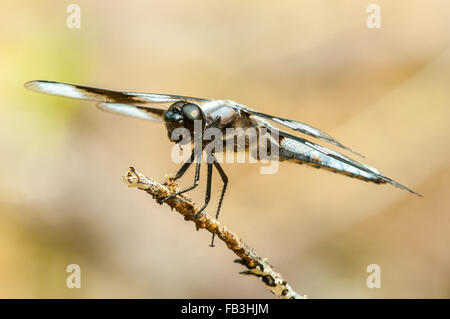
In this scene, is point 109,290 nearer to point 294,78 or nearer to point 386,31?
point 294,78

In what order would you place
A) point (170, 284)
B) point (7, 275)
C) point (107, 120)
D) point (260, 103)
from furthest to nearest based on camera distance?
point (260, 103) < point (107, 120) < point (170, 284) < point (7, 275)

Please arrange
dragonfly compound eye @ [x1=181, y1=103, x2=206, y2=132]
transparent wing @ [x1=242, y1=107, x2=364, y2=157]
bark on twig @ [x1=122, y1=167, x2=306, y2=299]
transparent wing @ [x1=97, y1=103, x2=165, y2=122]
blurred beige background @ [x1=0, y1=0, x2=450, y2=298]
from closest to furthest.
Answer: bark on twig @ [x1=122, y1=167, x2=306, y2=299] < transparent wing @ [x1=242, y1=107, x2=364, y2=157] < dragonfly compound eye @ [x1=181, y1=103, x2=206, y2=132] < transparent wing @ [x1=97, y1=103, x2=165, y2=122] < blurred beige background @ [x1=0, y1=0, x2=450, y2=298]

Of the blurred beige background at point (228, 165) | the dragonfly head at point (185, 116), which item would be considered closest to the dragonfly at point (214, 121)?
the dragonfly head at point (185, 116)

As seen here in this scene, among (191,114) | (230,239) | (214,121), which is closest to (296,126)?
(214,121)

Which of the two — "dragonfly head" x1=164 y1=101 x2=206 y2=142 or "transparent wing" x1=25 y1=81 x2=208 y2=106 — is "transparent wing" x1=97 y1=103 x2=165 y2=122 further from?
"dragonfly head" x1=164 y1=101 x2=206 y2=142

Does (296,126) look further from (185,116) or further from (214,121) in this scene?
(185,116)

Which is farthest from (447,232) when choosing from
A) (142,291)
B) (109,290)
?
(109,290)

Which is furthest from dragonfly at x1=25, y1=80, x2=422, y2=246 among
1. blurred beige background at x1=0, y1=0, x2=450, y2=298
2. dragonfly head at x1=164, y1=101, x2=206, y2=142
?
blurred beige background at x1=0, y1=0, x2=450, y2=298
